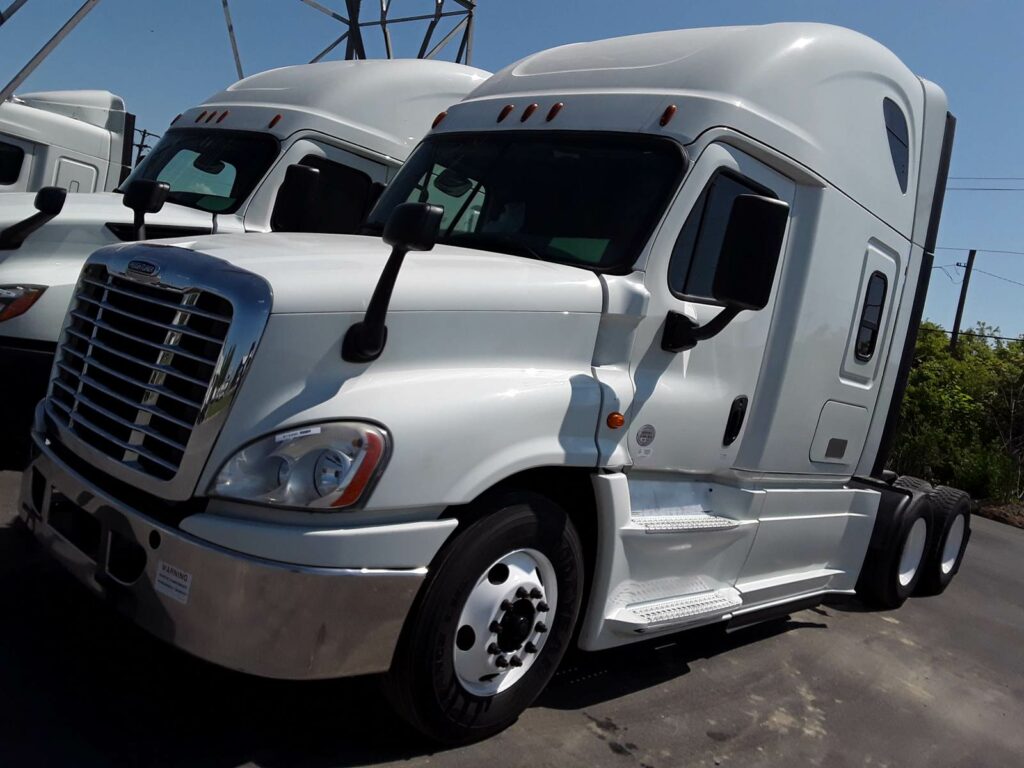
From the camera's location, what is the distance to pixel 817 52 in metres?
5.06

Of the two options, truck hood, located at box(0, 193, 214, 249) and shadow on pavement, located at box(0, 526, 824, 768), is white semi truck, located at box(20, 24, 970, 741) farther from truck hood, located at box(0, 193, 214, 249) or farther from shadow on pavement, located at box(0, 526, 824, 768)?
truck hood, located at box(0, 193, 214, 249)

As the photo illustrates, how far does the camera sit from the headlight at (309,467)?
309cm

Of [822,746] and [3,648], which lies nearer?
[3,648]

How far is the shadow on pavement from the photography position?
10.8 ft

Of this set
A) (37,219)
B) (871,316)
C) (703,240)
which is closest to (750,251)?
(703,240)

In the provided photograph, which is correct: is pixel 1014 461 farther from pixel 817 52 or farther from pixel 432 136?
pixel 432 136

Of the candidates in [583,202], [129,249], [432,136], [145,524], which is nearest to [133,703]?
[145,524]

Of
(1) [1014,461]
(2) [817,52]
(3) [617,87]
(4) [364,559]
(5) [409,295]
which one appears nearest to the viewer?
(4) [364,559]

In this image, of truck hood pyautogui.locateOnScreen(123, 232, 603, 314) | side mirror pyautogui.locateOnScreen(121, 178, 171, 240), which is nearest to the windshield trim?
side mirror pyautogui.locateOnScreen(121, 178, 171, 240)

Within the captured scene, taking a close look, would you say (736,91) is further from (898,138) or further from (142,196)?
(142,196)

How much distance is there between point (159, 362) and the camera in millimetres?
3355

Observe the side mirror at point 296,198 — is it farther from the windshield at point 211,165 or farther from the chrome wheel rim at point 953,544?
the chrome wheel rim at point 953,544

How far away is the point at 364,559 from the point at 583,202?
77.3 inches

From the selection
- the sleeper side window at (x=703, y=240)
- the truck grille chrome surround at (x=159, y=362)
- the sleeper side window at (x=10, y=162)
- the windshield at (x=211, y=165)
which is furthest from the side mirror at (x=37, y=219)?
the sleeper side window at (x=10, y=162)
